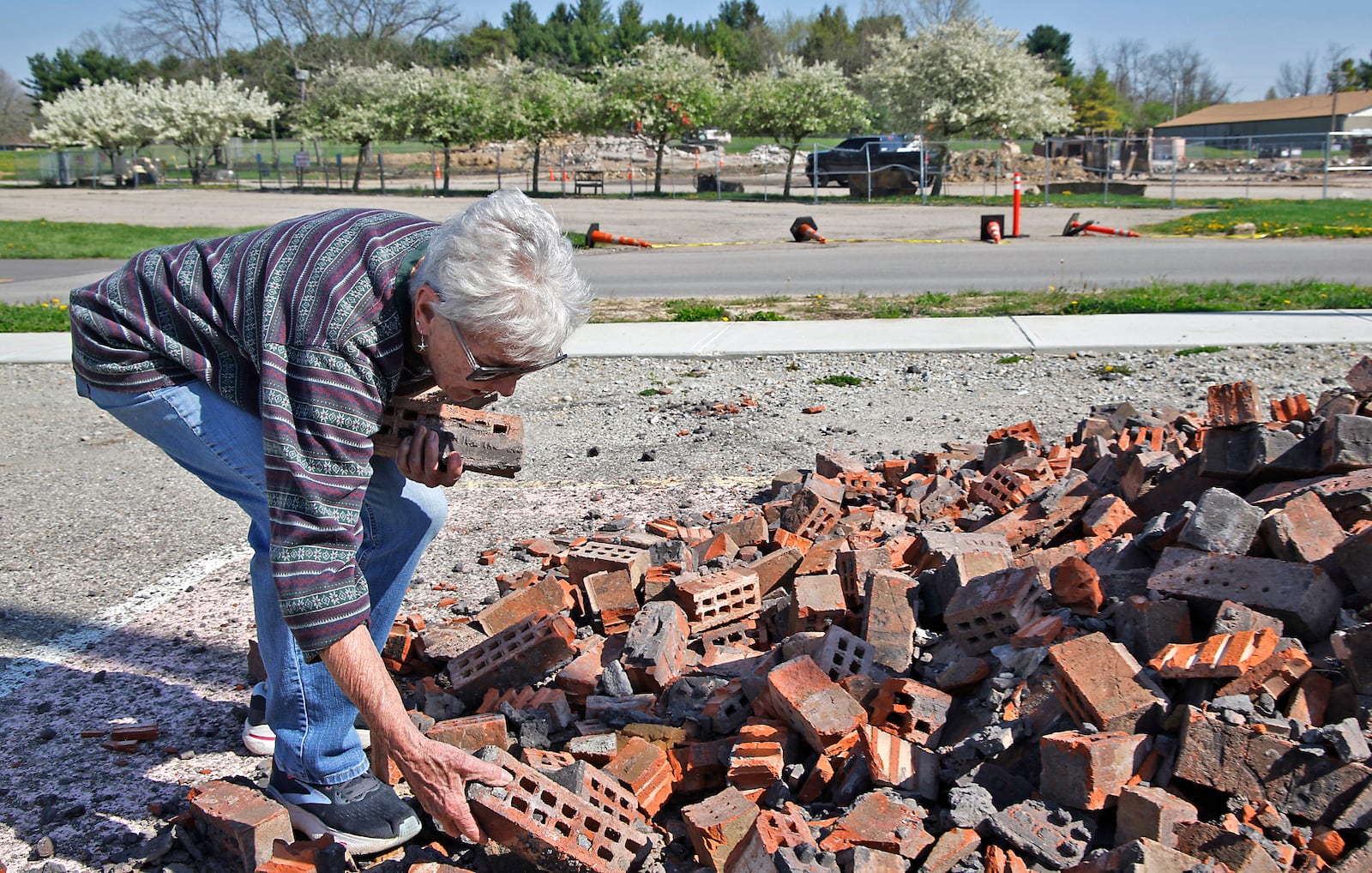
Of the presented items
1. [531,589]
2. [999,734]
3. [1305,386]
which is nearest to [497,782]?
[999,734]

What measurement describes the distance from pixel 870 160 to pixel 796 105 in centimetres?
357

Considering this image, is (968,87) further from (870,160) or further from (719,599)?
(719,599)

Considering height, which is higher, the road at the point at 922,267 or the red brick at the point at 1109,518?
the road at the point at 922,267

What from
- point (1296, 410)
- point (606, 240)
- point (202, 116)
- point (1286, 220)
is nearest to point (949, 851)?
point (1296, 410)

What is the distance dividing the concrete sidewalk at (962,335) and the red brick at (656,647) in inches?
195

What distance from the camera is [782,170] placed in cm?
4462

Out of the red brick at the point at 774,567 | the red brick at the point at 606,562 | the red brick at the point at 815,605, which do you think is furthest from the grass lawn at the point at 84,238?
the red brick at the point at 815,605

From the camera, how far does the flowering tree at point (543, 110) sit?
3372 centimetres

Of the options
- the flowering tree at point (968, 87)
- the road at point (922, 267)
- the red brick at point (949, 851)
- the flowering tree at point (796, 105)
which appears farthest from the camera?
the flowering tree at point (968, 87)

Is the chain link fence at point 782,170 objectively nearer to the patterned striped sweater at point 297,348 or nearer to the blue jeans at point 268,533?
the blue jeans at point 268,533

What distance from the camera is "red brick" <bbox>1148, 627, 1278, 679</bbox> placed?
2.53 meters

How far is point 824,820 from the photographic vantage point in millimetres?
2551

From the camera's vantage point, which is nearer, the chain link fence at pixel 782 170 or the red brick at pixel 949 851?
the red brick at pixel 949 851

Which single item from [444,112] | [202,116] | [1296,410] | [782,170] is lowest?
[1296,410]
